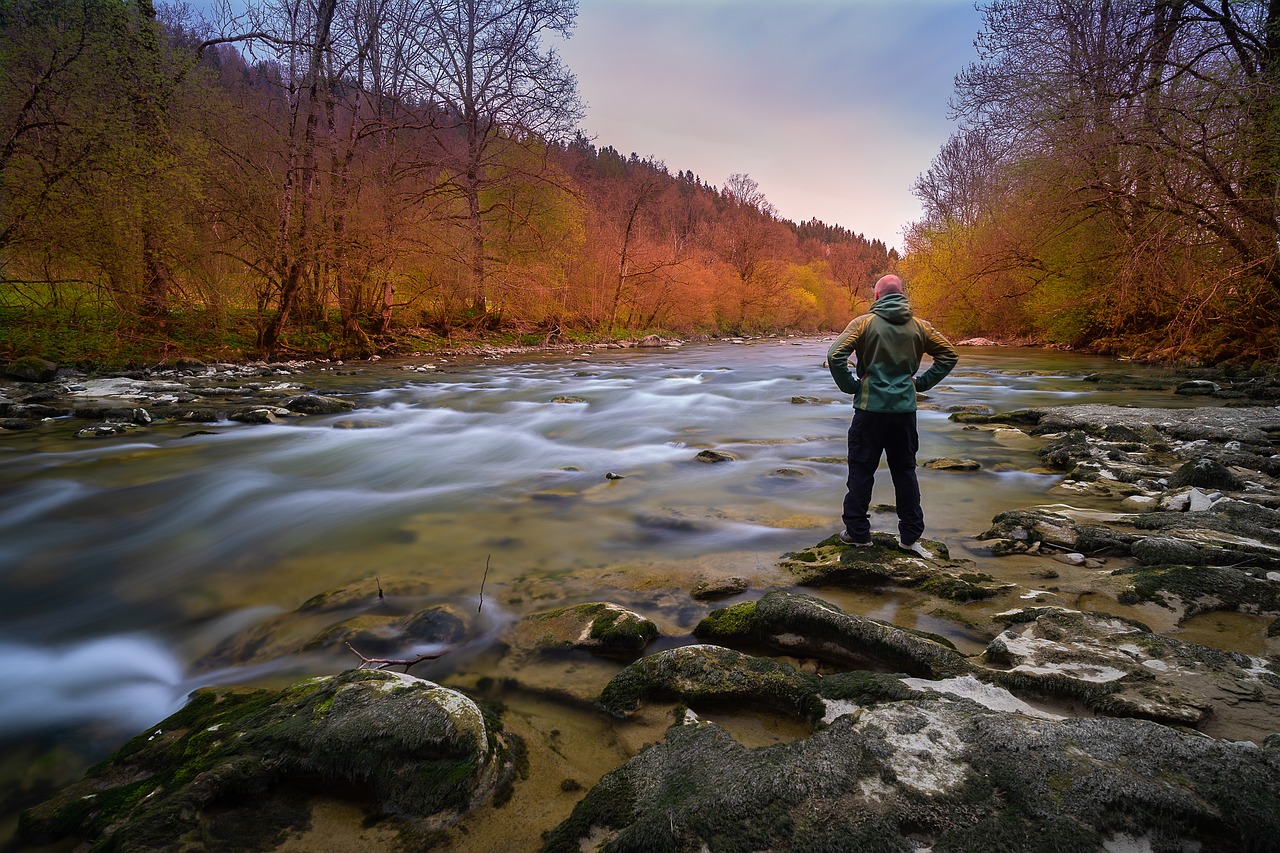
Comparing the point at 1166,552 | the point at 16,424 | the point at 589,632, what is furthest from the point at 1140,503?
the point at 16,424

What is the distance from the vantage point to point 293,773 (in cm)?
203

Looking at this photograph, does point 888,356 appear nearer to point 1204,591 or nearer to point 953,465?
point 1204,591

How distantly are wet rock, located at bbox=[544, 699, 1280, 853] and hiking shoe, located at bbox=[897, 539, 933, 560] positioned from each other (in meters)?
2.28

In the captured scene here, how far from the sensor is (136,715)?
2914 mm

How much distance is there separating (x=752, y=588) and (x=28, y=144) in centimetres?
1510

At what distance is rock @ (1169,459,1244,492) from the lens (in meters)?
5.05

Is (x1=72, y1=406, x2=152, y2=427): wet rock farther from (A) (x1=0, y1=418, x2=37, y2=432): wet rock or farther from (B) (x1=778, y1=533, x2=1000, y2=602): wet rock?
(B) (x1=778, y1=533, x2=1000, y2=602): wet rock

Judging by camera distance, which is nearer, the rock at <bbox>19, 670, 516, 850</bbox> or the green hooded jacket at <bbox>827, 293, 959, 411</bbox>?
the rock at <bbox>19, 670, 516, 850</bbox>

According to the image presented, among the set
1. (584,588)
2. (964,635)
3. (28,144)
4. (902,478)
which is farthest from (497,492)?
(28,144)

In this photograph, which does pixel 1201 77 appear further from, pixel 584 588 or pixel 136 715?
pixel 136 715

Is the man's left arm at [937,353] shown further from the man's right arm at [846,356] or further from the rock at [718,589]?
the rock at [718,589]

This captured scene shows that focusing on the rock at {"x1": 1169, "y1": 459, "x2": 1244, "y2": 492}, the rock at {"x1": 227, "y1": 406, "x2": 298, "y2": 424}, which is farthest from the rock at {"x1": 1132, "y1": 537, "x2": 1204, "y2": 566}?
the rock at {"x1": 227, "y1": 406, "x2": 298, "y2": 424}

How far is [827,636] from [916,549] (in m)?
1.73

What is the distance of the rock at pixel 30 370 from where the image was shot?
449 inches
